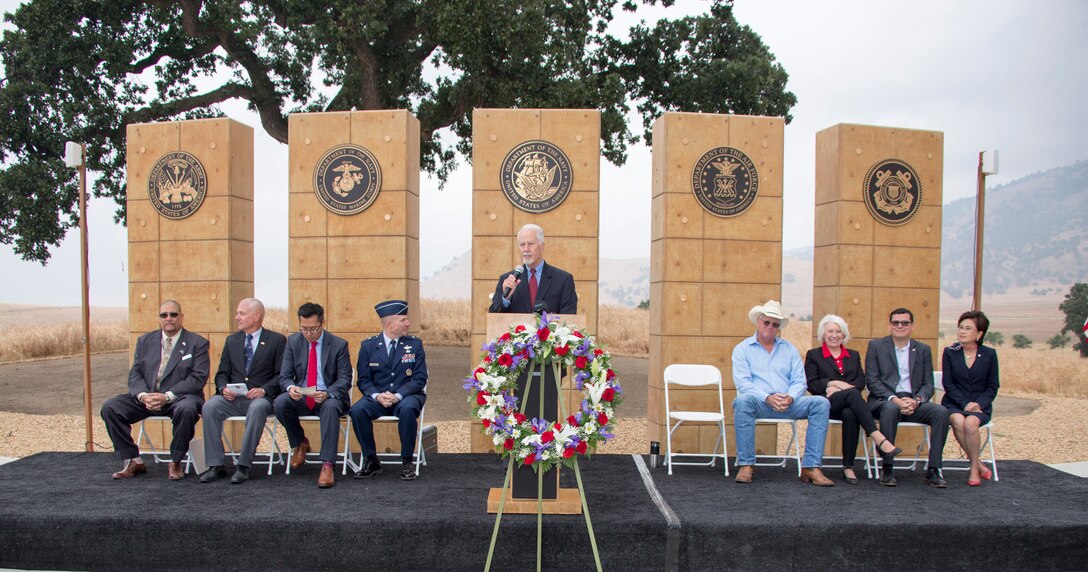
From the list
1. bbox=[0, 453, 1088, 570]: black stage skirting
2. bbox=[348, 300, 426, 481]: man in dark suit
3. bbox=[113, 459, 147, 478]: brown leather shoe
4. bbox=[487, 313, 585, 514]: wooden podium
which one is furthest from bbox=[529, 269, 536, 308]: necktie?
bbox=[113, 459, 147, 478]: brown leather shoe

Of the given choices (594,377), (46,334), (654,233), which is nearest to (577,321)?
(594,377)

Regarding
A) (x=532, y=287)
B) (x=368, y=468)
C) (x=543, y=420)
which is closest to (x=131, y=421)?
(x=368, y=468)

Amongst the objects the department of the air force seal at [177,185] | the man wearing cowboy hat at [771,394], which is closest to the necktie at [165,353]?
the department of the air force seal at [177,185]

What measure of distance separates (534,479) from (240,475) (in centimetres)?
219

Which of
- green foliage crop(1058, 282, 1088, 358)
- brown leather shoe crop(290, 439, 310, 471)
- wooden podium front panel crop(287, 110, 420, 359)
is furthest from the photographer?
green foliage crop(1058, 282, 1088, 358)

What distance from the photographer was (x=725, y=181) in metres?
6.32

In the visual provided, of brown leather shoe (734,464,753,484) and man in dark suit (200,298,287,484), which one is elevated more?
man in dark suit (200,298,287,484)

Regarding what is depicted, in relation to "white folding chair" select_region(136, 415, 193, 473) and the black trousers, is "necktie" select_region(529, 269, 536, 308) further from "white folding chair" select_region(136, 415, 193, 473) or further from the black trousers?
"white folding chair" select_region(136, 415, 193, 473)

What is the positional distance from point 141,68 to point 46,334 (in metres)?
8.20

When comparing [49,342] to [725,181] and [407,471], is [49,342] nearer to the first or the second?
[407,471]

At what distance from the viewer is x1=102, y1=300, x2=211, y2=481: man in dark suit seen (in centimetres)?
530

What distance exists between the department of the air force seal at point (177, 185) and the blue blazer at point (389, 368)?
96.1 inches

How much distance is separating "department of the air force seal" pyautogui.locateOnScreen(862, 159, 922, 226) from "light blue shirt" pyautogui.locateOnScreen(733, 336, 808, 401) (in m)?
1.84

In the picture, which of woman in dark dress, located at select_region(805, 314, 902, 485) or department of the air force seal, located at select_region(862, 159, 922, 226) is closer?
woman in dark dress, located at select_region(805, 314, 902, 485)
